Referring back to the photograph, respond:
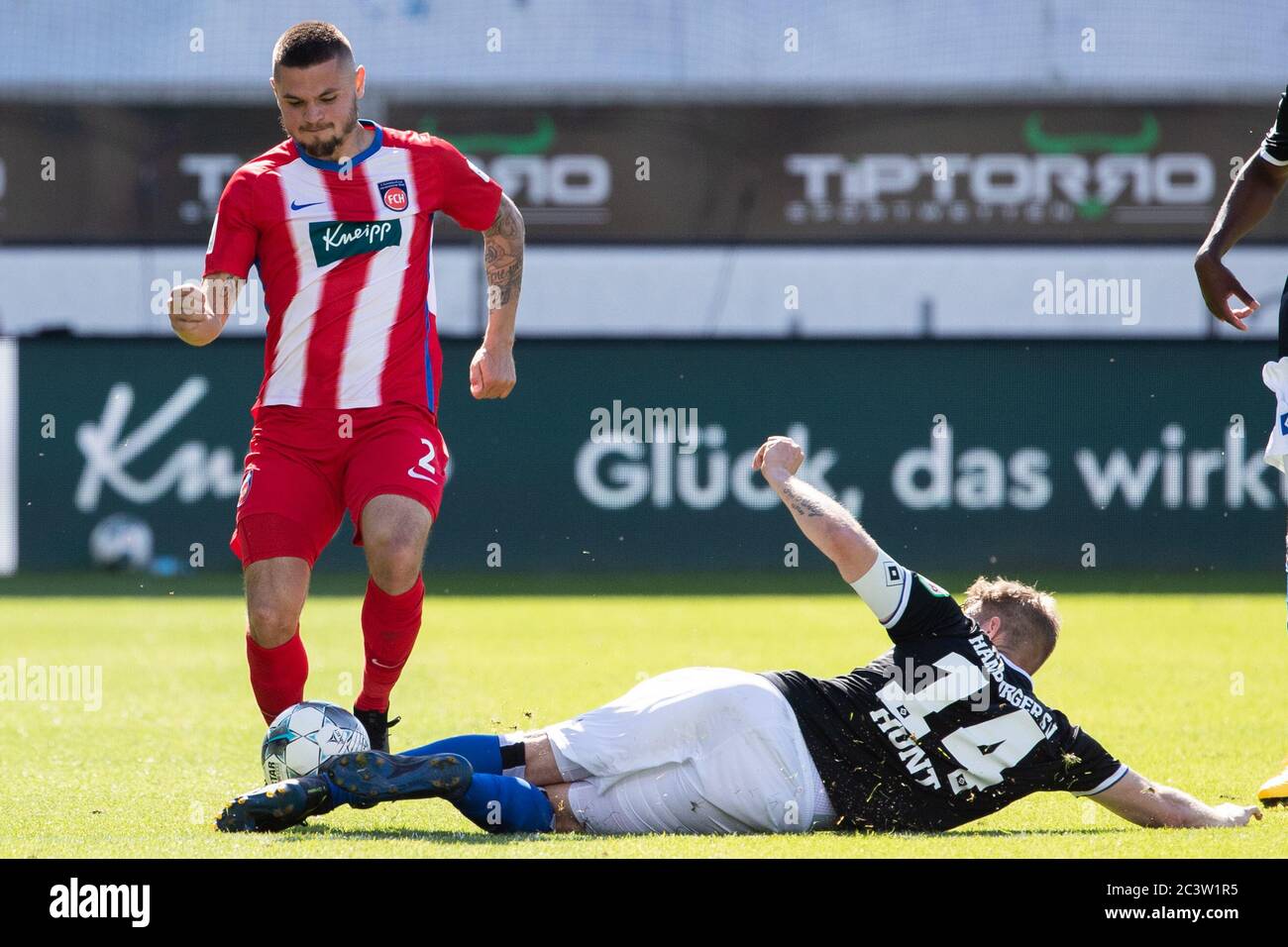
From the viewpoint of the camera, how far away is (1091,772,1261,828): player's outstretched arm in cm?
441

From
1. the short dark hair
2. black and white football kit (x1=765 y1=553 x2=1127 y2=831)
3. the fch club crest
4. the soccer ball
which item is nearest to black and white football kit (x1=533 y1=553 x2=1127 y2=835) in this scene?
black and white football kit (x1=765 y1=553 x2=1127 y2=831)

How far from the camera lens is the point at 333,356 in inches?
204

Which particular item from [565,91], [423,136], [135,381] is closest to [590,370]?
[565,91]

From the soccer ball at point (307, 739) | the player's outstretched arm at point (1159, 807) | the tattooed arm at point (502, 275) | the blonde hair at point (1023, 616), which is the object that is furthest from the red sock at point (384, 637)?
the player's outstretched arm at point (1159, 807)

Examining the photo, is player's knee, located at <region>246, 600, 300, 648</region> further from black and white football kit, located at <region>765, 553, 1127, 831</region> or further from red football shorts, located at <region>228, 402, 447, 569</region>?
black and white football kit, located at <region>765, 553, 1127, 831</region>

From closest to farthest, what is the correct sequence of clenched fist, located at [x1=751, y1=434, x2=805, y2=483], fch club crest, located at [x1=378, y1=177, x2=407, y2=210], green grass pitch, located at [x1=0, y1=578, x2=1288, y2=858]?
green grass pitch, located at [x1=0, y1=578, x2=1288, y2=858] < clenched fist, located at [x1=751, y1=434, x2=805, y2=483] < fch club crest, located at [x1=378, y1=177, x2=407, y2=210]

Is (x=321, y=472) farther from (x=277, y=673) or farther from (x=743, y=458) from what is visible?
(x=743, y=458)

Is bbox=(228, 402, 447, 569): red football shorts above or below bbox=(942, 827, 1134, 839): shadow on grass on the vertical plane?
above

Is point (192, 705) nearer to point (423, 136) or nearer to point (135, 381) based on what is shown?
point (423, 136)

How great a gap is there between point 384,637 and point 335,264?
1.17 m

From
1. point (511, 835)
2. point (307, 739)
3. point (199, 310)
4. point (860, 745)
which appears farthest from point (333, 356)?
point (860, 745)

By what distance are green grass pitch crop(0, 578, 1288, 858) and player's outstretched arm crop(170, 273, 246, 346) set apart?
137cm

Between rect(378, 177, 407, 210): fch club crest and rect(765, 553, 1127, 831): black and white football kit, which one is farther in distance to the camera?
rect(378, 177, 407, 210): fch club crest

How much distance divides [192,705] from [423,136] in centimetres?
328
